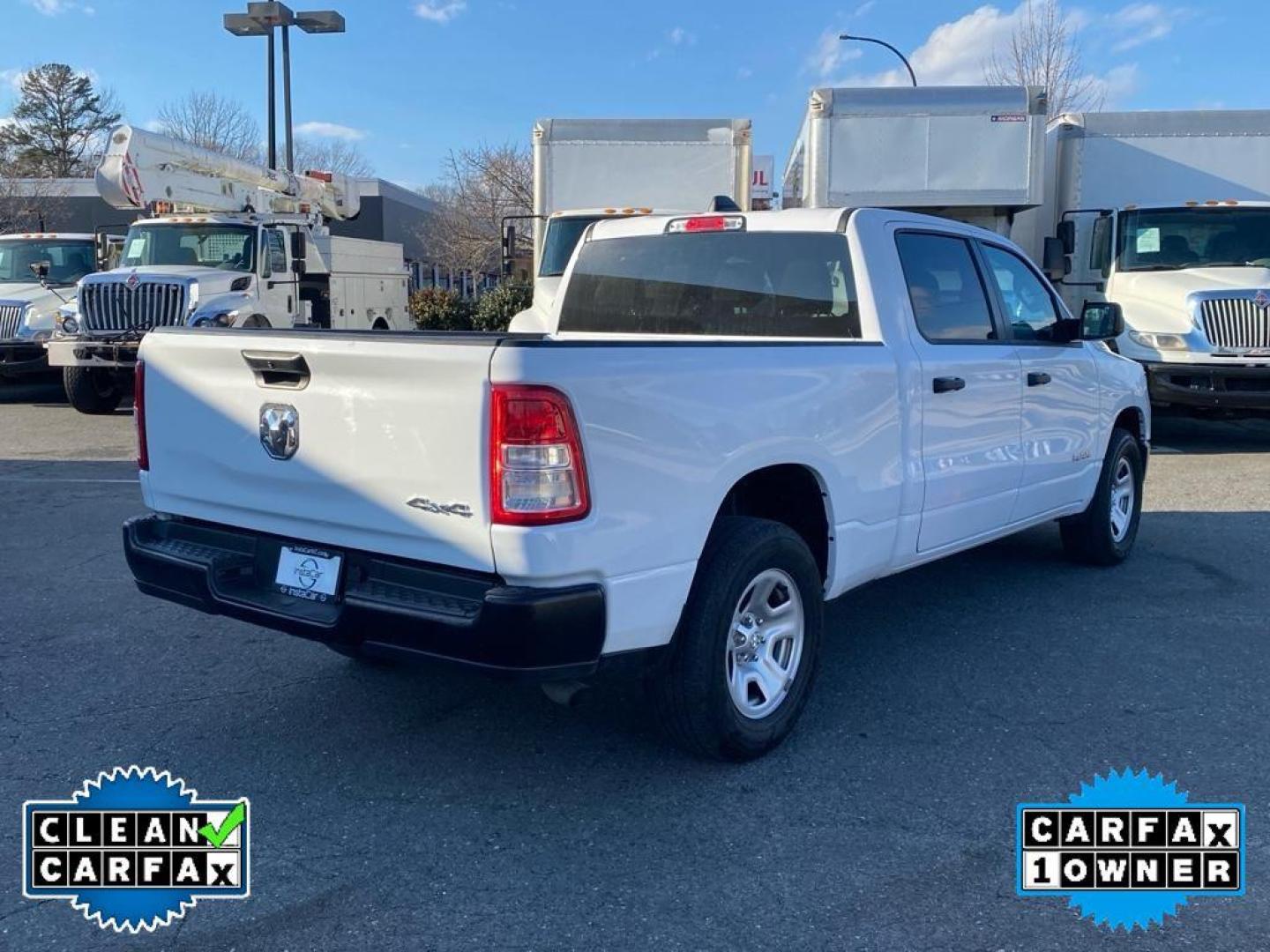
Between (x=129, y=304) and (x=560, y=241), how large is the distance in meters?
5.28

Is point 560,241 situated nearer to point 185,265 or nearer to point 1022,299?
point 185,265

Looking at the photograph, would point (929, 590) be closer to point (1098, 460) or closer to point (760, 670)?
point (1098, 460)

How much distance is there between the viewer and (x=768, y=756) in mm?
3996

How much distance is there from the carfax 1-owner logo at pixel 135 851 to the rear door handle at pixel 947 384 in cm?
303

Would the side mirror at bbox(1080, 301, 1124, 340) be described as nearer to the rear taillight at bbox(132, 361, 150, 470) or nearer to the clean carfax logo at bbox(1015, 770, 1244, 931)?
the clean carfax logo at bbox(1015, 770, 1244, 931)

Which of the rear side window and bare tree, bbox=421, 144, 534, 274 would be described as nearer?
the rear side window

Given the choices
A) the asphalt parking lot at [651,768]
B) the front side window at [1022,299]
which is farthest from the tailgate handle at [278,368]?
the front side window at [1022,299]

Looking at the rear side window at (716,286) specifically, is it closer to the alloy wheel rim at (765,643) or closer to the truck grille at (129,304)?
the alloy wheel rim at (765,643)

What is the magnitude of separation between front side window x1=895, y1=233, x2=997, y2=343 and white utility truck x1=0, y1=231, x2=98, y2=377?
12555 mm

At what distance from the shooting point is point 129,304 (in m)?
13.5

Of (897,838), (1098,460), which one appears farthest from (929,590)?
(897,838)

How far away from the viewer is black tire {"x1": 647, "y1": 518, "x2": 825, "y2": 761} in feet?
11.9

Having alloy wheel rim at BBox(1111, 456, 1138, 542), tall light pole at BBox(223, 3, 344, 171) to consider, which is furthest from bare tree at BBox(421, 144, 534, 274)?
alloy wheel rim at BBox(1111, 456, 1138, 542)

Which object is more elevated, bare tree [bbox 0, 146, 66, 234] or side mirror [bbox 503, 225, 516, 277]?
bare tree [bbox 0, 146, 66, 234]
